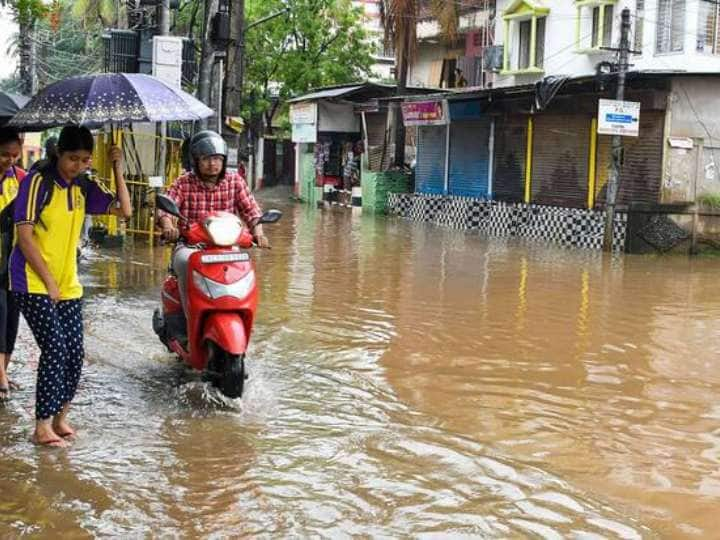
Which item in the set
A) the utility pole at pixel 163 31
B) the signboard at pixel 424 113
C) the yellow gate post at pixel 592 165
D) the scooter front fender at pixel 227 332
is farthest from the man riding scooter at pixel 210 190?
the signboard at pixel 424 113

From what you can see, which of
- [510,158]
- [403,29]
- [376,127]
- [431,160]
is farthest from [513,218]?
[376,127]

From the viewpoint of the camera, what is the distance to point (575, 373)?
7141mm

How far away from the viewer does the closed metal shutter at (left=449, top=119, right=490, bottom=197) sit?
22266 mm

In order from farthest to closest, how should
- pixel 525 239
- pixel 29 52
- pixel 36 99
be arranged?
pixel 29 52 < pixel 525 239 < pixel 36 99

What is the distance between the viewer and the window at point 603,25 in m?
24.6

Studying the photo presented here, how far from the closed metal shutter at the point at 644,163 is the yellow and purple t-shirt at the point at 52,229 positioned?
13.5m

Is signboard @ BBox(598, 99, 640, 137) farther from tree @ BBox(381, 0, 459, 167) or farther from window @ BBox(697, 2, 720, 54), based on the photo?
tree @ BBox(381, 0, 459, 167)

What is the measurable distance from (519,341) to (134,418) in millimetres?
3852

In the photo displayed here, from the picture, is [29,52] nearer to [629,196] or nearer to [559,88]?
[559,88]

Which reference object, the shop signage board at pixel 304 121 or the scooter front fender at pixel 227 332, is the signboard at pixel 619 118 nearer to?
the scooter front fender at pixel 227 332

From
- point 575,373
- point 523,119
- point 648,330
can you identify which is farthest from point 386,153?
point 575,373

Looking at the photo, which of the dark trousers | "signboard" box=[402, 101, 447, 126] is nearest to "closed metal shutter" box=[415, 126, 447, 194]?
"signboard" box=[402, 101, 447, 126]

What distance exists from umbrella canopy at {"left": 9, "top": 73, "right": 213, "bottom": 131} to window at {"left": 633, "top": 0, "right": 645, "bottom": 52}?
19.5m

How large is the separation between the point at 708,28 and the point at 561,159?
5.42 metres
